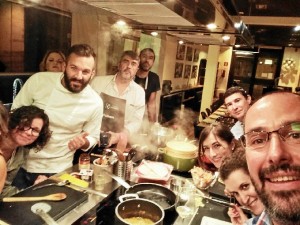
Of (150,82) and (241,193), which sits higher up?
(150,82)

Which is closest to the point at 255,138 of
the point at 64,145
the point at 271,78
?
the point at 64,145

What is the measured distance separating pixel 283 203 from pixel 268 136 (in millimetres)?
258

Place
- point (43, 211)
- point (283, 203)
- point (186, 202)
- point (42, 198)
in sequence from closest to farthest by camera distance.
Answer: point (283, 203) < point (43, 211) < point (42, 198) < point (186, 202)

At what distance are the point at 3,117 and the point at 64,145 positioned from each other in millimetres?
817

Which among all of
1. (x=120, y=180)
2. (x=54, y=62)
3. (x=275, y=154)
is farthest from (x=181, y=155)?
(x=54, y=62)

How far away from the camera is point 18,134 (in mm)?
1854

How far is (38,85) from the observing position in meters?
2.28

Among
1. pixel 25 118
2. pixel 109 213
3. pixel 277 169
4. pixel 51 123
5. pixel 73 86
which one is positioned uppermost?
pixel 73 86

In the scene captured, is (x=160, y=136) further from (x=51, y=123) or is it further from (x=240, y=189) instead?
(x=240, y=189)

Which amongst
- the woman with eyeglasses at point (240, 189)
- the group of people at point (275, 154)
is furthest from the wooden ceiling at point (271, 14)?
the group of people at point (275, 154)

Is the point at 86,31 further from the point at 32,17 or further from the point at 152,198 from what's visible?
the point at 152,198

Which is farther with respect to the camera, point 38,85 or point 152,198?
point 38,85

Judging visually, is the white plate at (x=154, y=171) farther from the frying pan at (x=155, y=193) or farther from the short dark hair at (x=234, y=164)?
the short dark hair at (x=234, y=164)

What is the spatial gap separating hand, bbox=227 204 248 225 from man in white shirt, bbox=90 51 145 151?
166 centimetres
